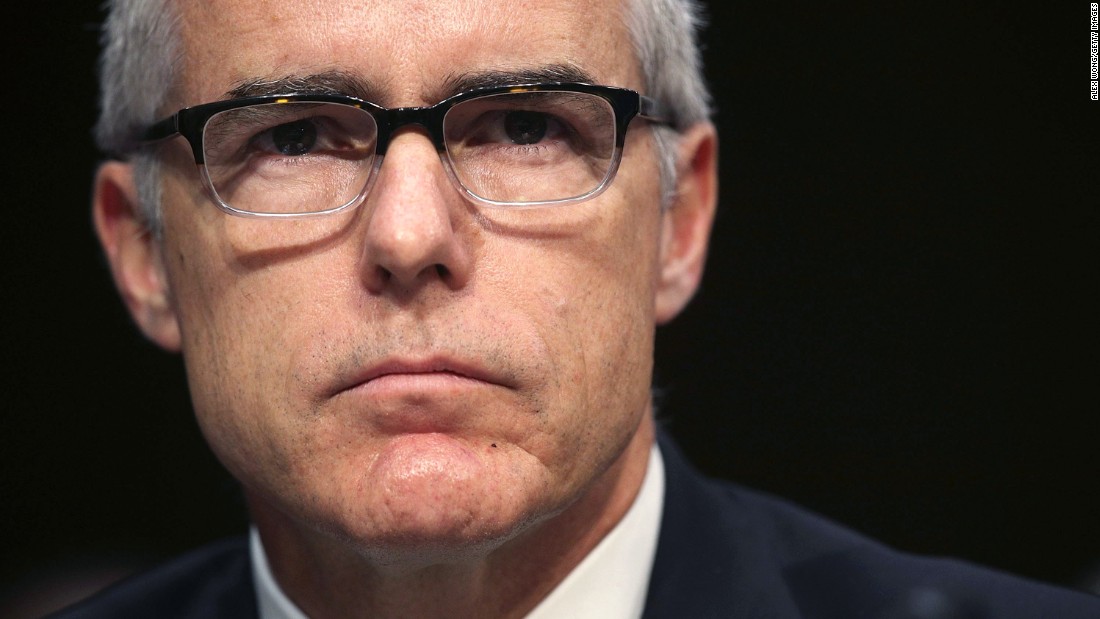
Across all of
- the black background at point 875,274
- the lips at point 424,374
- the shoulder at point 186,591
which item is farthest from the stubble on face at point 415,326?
the black background at point 875,274

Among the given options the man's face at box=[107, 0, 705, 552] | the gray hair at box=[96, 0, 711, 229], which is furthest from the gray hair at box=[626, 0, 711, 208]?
the man's face at box=[107, 0, 705, 552]

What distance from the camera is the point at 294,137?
6.94 ft

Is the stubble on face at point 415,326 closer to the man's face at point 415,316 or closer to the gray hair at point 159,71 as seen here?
the man's face at point 415,316

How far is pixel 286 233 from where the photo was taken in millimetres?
2049

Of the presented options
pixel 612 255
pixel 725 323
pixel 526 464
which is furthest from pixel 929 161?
pixel 526 464

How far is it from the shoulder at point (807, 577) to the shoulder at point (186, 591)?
35.0 inches

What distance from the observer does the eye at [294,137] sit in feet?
6.92

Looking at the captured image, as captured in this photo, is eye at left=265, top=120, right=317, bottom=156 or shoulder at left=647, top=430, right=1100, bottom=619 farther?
shoulder at left=647, top=430, right=1100, bottom=619

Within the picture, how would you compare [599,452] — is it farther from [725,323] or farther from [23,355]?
[23,355]

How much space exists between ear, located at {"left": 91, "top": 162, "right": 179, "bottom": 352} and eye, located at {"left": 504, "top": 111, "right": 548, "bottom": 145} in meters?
0.74

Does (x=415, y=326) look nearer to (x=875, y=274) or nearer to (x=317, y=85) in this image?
(x=317, y=85)

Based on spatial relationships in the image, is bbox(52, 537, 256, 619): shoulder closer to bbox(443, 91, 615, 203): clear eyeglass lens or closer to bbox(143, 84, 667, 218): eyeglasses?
bbox(143, 84, 667, 218): eyeglasses

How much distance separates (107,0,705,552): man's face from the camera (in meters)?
1.94

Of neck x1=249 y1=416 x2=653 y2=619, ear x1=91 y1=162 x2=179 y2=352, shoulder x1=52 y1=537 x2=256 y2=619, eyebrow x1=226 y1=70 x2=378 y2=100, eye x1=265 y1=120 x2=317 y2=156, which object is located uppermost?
eyebrow x1=226 y1=70 x2=378 y2=100
